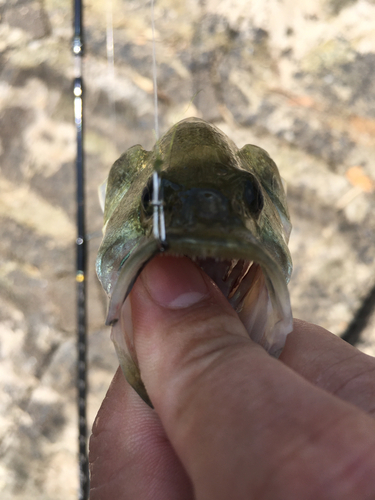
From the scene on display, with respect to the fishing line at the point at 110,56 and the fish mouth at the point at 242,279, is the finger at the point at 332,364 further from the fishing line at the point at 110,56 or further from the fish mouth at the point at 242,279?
the fishing line at the point at 110,56

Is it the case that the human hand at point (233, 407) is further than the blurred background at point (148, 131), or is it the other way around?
the blurred background at point (148, 131)

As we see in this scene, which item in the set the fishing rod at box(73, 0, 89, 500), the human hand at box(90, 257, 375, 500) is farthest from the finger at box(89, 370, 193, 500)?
the fishing rod at box(73, 0, 89, 500)

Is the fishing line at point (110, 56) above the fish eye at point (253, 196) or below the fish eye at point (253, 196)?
above

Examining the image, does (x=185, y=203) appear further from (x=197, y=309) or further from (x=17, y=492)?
(x=17, y=492)

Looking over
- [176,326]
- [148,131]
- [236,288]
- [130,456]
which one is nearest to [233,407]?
[176,326]

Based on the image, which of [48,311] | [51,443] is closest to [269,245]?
[48,311]

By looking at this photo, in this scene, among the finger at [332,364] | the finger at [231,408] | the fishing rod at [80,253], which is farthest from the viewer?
the fishing rod at [80,253]

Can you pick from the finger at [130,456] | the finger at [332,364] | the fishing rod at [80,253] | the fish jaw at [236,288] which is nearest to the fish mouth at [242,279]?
the fish jaw at [236,288]

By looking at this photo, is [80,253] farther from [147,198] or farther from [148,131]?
[147,198]

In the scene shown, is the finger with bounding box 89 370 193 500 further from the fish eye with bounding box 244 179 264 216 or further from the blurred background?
the blurred background
